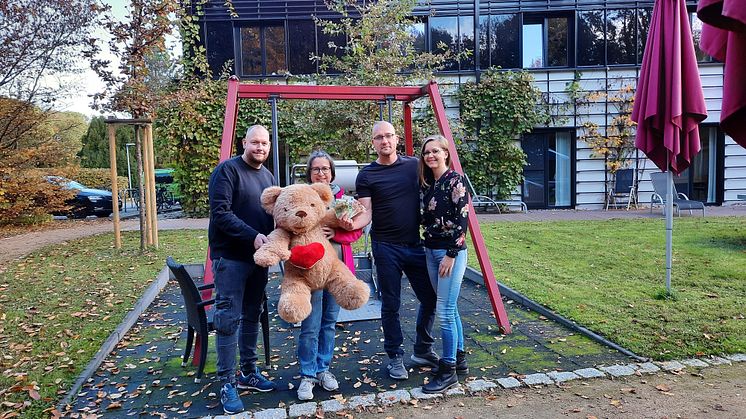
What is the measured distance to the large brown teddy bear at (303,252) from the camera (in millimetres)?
3221

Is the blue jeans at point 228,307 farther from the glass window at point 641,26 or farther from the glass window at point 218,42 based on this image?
Result: the glass window at point 641,26

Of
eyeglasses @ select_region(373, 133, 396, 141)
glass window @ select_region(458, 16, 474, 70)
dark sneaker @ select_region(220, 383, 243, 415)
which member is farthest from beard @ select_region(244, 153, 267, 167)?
glass window @ select_region(458, 16, 474, 70)

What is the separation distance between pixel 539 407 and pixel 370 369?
1.29 metres

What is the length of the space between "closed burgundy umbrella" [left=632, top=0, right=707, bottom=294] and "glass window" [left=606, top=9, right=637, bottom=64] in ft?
36.4

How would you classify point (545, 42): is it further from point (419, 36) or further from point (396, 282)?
point (396, 282)

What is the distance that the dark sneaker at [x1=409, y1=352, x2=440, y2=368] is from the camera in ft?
12.8

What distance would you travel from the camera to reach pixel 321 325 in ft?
11.9

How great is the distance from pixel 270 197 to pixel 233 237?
1.15 ft

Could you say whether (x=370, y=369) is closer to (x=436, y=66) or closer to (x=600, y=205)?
(x=436, y=66)

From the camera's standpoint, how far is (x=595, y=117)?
589 inches

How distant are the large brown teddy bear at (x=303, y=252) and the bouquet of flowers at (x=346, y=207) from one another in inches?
1.9

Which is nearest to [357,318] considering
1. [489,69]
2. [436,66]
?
[436,66]

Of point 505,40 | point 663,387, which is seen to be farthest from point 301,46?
point 663,387

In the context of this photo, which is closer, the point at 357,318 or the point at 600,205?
the point at 357,318
